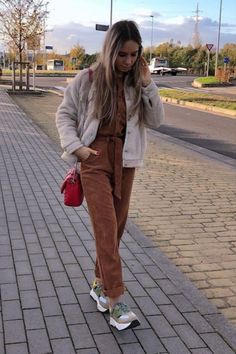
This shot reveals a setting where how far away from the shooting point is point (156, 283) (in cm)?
412

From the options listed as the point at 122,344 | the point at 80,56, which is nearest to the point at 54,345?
the point at 122,344

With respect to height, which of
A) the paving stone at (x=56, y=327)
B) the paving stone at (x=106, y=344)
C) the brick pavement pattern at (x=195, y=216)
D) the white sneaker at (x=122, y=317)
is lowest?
the brick pavement pattern at (x=195, y=216)

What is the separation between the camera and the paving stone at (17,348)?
307 cm

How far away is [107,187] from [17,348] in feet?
3.62

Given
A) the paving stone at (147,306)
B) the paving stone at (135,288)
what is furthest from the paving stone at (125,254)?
the paving stone at (147,306)

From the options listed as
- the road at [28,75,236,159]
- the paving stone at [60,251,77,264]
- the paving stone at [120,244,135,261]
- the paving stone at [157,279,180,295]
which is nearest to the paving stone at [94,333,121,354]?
the paving stone at [157,279,180,295]

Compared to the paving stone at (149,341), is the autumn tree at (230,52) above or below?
above

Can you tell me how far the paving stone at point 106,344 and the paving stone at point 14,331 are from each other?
18.0 inches

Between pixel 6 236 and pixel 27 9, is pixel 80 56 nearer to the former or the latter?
pixel 27 9

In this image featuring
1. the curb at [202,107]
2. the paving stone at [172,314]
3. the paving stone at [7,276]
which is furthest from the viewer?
the curb at [202,107]

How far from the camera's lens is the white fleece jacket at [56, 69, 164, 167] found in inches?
130

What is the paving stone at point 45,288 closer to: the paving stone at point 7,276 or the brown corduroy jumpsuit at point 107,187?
the paving stone at point 7,276

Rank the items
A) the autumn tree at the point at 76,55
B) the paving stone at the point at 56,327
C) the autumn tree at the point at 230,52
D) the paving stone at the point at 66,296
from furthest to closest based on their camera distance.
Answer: the autumn tree at the point at 76,55, the autumn tree at the point at 230,52, the paving stone at the point at 66,296, the paving stone at the point at 56,327

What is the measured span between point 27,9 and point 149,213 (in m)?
25.1
